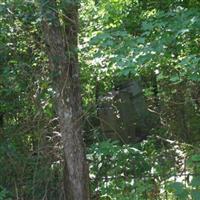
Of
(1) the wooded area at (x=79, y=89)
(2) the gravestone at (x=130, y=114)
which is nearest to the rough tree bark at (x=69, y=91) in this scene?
(1) the wooded area at (x=79, y=89)

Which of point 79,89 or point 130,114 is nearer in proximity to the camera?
point 79,89

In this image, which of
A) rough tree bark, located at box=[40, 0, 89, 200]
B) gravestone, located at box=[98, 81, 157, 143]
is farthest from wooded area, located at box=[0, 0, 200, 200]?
gravestone, located at box=[98, 81, 157, 143]

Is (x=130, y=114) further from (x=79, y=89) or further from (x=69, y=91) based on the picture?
(x=69, y=91)

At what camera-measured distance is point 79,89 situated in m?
5.18

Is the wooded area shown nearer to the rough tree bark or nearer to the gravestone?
the rough tree bark

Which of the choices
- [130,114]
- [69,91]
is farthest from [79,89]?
[130,114]

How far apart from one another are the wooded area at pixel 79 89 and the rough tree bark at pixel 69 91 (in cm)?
1

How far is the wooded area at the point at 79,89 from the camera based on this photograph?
4.42 meters

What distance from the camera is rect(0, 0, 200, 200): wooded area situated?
442cm

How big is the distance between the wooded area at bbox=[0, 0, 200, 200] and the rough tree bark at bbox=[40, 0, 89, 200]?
11 mm

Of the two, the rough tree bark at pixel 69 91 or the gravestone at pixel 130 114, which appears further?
the gravestone at pixel 130 114

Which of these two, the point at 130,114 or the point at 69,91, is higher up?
the point at 130,114

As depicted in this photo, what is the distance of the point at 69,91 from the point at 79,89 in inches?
6.2

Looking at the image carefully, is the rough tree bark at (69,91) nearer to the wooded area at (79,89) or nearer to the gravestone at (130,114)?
the wooded area at (79,89)
